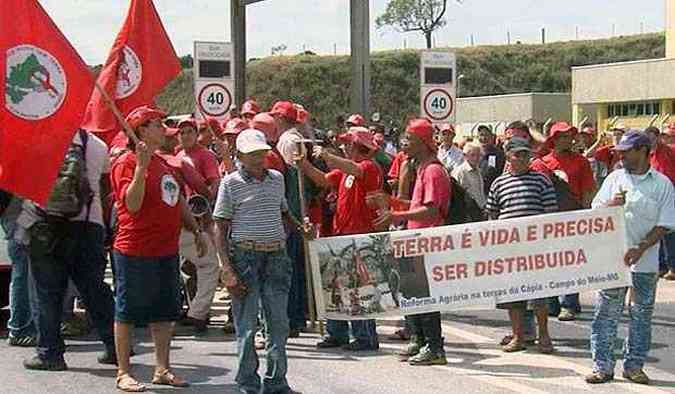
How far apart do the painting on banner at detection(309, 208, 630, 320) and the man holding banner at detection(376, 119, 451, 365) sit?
14 centimetres

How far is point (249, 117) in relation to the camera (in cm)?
1134

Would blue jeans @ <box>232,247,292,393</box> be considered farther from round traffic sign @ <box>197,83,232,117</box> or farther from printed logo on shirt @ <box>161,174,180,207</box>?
round traffic sign @ <box>197,83,232,117</box>

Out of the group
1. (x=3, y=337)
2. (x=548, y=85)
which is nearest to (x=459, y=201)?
(x=3, y=337)

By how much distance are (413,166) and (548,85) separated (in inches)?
3335

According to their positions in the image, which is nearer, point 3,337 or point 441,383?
point 441,383

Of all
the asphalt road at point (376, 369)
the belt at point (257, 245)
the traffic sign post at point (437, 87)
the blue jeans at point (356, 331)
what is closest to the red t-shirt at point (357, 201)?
the blue jeans at point (356, 331)

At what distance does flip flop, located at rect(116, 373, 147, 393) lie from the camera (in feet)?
26.8

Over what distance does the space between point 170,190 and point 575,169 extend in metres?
4.70

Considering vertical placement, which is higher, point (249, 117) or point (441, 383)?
point (249, 117)

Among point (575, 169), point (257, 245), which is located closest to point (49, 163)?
point (257, 245)

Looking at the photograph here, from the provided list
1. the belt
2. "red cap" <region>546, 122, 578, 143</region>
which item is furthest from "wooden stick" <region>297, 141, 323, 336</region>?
"red cap" <region>546, 122, 578, 143</region>

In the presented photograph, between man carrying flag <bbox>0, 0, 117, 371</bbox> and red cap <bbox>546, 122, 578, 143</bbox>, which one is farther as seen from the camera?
red cap <bbox>546, 122, 578, 143</bbox>

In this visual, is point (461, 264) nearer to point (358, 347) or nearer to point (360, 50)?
point (358, 347)

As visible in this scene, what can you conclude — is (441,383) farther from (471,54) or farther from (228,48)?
(471,54)
